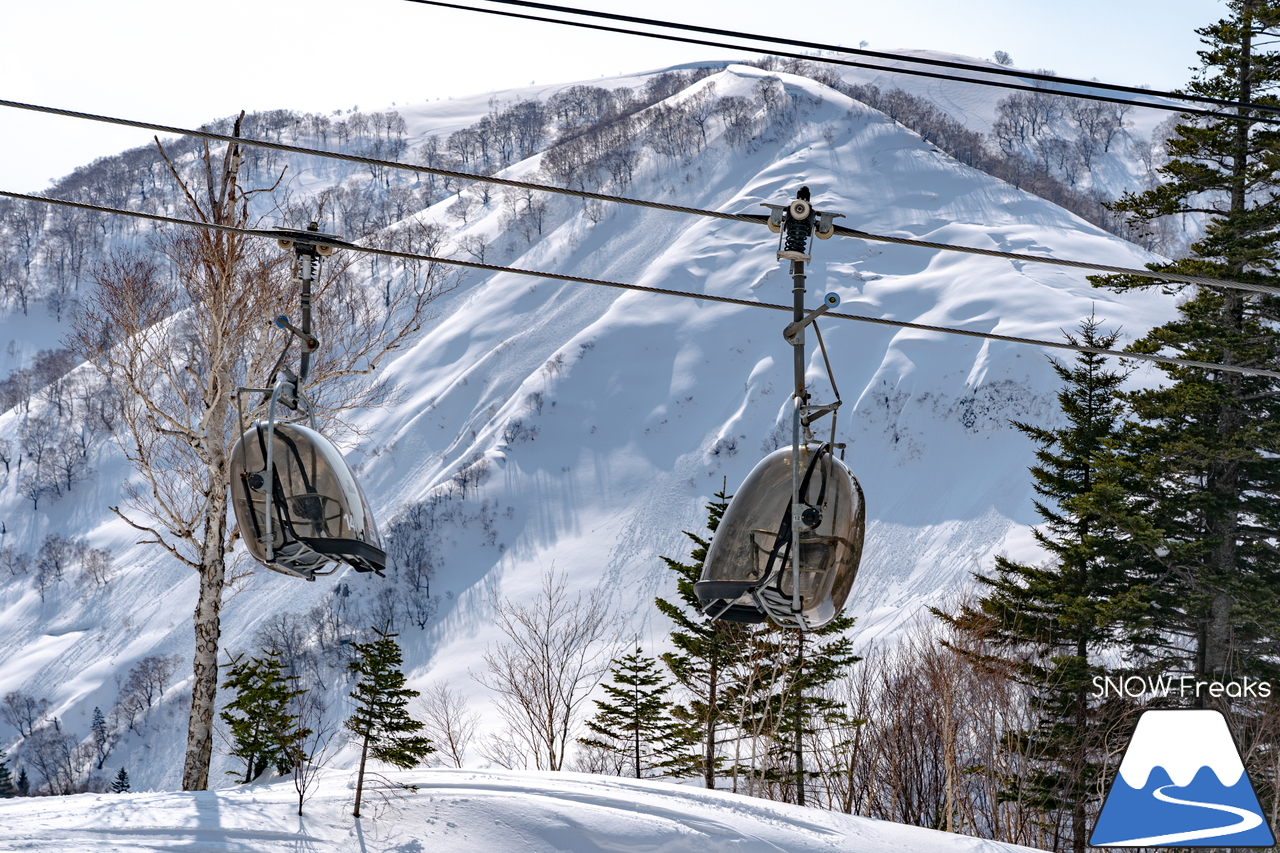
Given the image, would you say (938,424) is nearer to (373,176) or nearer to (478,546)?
(478,546)

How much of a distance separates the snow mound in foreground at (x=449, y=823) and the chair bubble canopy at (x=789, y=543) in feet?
29.7

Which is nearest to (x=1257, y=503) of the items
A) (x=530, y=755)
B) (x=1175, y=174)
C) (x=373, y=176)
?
(x=1175, y=174)

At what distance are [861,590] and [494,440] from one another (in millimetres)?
41794

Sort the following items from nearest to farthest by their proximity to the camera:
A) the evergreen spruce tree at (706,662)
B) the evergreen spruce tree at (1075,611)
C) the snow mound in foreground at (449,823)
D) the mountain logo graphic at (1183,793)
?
1. the snow mound in foreground at (449,823)
2. the mountain logo graphic at (1183,793)
3. the evergreen spruce tree at (1075,611)
4. the evergreen spruce tree at (706,662)

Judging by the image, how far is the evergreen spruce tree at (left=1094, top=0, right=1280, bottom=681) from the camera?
2147 centimetres

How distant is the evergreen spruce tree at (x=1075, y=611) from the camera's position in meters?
21.4

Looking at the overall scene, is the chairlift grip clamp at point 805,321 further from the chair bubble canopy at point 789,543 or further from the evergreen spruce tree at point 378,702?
the evergreen spruce tree at point 378,702

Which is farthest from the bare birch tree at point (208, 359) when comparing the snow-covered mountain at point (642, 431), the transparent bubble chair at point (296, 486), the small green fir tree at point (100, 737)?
the small green fir tree at point (100, 737)

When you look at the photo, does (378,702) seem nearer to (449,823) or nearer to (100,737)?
(449,823)

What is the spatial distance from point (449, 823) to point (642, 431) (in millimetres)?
89526

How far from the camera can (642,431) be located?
337 ft

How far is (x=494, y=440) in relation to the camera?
103 m

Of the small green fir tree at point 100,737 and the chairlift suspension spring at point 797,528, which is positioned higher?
the chairlift suspension spring at point 797,528

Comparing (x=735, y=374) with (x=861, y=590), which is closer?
(x=861, y=590)
